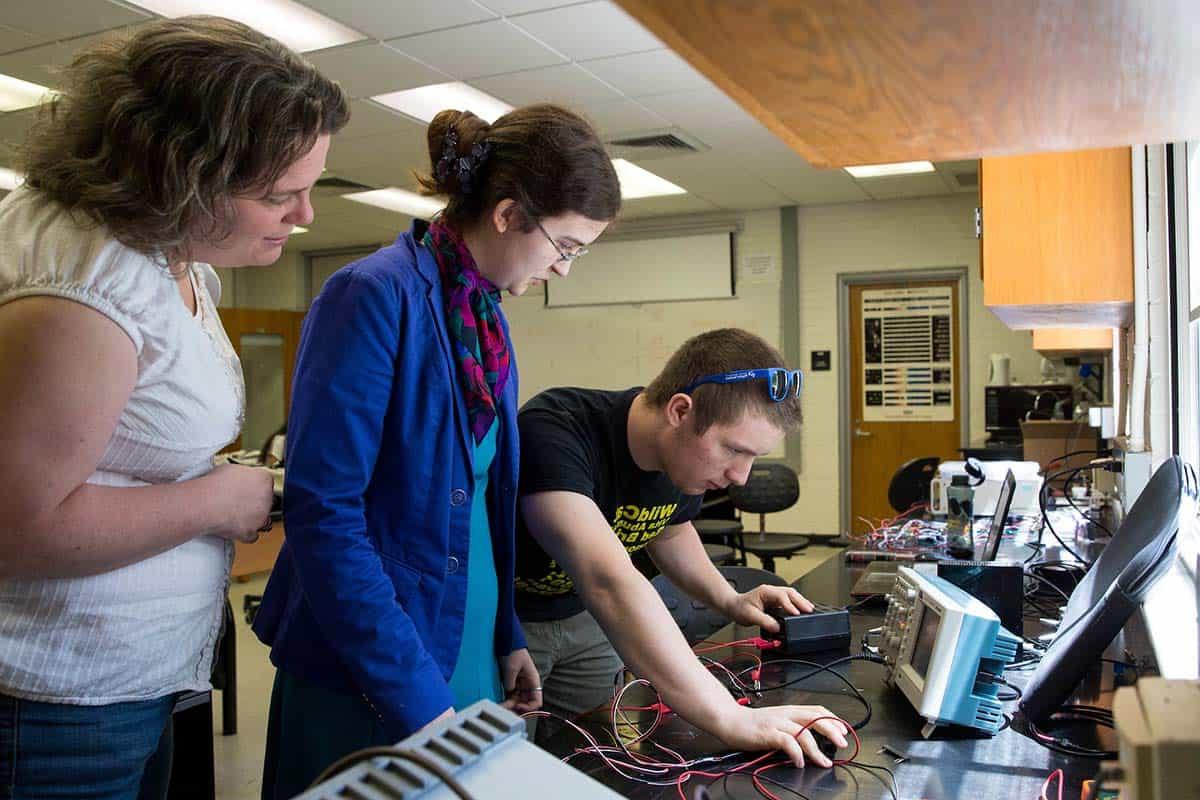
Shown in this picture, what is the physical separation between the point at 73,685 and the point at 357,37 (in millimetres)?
3634

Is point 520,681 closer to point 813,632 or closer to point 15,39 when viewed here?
point 813,632

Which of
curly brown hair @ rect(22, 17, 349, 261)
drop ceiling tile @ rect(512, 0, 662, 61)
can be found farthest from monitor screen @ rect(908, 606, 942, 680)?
drop ceiling tile @ rect(512, 0, 662, 61)

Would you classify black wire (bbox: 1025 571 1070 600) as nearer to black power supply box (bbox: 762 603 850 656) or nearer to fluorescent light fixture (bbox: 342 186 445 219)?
black power supply box (bbox: 762 603 850 656)

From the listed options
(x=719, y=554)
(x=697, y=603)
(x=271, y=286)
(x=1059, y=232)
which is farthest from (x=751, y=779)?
(x=271, y=286)

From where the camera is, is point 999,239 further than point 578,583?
Yes

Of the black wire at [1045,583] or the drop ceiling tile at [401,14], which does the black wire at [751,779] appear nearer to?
the black wire at [1045,583]

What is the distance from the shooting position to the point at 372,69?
4.44 meters

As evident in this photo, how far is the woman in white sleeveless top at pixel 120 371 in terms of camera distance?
2.92ft

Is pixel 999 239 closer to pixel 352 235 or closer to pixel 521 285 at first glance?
pixel 521 285

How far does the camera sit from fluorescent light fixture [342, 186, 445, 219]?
709 centimetres

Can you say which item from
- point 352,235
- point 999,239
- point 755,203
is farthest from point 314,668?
point 352,235

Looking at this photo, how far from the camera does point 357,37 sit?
4.09 metres

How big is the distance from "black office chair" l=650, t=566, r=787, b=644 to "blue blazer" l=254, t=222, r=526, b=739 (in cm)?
99

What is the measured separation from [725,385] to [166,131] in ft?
3.06
